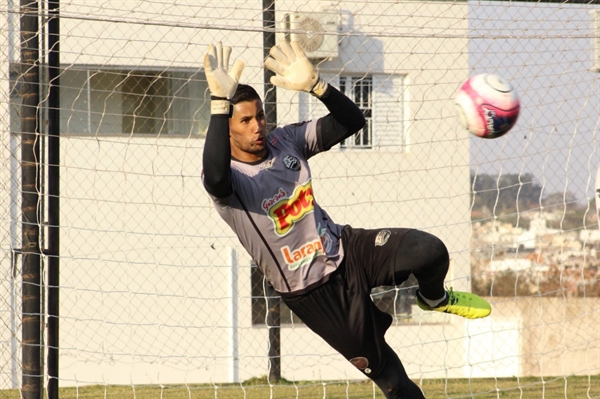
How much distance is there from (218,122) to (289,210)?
0.66 meters

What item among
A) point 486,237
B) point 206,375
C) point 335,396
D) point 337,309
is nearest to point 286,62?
point 337,309

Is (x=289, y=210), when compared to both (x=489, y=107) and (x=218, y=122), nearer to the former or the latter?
(x=218, y=122)

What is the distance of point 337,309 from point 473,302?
3.04 ft

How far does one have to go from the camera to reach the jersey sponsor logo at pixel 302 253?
4328 millimetres

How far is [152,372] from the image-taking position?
36.8ft

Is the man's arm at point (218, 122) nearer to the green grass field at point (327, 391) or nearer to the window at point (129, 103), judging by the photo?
the green grass field at point (327, 391)

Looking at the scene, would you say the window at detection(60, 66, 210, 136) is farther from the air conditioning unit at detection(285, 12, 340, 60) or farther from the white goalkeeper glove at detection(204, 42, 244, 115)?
the white goalkeeper glove at detection(204, 42, 244, 115)

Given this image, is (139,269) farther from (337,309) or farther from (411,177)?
(337,309)

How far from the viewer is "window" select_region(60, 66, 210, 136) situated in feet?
30.7

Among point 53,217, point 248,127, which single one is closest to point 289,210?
point 248,127

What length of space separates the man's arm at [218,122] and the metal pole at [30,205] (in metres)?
2.95

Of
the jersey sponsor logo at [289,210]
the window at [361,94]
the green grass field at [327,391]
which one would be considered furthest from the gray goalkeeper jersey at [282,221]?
the window at [361,94]

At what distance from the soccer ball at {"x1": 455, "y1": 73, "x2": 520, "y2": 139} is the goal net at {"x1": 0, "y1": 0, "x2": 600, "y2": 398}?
107 inches

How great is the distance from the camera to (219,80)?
3928 mm
